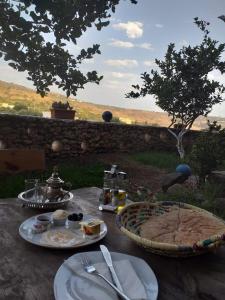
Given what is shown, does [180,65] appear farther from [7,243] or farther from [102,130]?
[7,243]

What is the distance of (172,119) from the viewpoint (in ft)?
25.8

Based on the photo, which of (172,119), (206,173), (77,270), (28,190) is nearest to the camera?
(77,270)

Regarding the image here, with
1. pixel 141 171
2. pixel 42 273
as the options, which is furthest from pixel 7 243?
pixel 141 171

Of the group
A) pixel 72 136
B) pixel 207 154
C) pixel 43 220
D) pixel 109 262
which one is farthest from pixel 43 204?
pixel 72 136

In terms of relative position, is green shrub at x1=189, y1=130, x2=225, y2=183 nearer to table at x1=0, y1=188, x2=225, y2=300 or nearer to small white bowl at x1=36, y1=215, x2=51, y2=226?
table at x1=0, y1=188, x2=225, y2=300

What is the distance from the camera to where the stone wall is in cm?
587

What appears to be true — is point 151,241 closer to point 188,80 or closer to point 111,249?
point 111,249

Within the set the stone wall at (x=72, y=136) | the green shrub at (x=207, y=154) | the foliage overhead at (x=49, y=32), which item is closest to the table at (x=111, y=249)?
the foliage overhead at (x=49, y=32)

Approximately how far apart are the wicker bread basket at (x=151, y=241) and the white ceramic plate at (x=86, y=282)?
0.07m

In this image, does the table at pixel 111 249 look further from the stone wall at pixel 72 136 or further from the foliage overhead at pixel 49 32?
the stone wall at pixel 72 136

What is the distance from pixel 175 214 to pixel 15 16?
4.72 ft

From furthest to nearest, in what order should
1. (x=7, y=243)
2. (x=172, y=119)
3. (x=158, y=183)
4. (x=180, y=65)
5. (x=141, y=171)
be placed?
(x=172, y=119), (x=180, y=65), (x=141, y=171), (x=158, y=183), (x=7, y=243)

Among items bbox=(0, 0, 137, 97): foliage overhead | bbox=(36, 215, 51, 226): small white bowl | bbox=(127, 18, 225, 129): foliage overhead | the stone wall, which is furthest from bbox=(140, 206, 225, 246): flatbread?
bbox=(127, 18, 225, 129): foliage overhead

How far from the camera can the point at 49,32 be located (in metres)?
1.80
